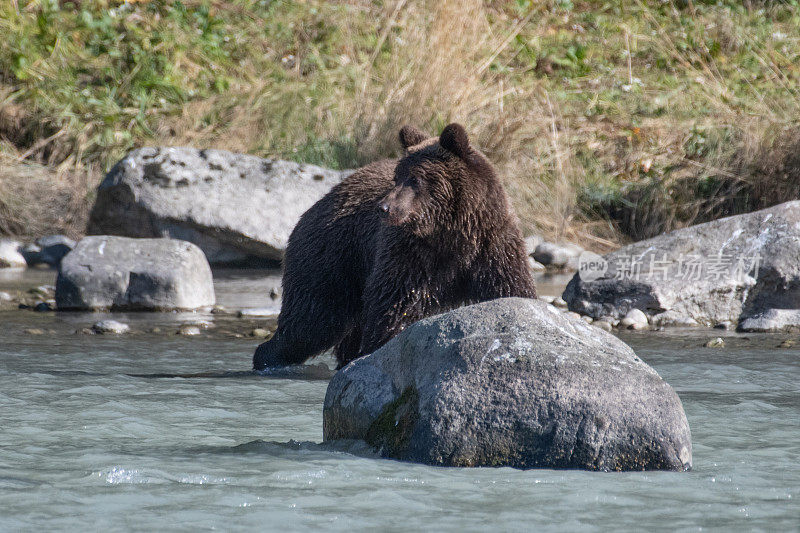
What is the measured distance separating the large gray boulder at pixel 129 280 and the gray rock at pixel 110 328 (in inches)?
43.1

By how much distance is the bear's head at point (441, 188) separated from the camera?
5.38m

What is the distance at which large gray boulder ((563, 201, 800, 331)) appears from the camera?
8.14 metres

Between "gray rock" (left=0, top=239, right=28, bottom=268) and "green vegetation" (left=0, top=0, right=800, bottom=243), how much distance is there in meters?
0.77

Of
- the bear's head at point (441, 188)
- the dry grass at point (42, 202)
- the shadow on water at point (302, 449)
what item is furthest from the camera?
the dry grass at point (42, 202)

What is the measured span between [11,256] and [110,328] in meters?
4.90

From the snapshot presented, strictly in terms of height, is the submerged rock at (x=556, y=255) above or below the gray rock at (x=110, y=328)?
above

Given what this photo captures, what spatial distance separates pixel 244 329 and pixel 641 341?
2.89 meters

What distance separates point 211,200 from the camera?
11.7m

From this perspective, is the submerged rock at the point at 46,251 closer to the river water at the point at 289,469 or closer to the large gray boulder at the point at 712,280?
the river water at the point at 289,469

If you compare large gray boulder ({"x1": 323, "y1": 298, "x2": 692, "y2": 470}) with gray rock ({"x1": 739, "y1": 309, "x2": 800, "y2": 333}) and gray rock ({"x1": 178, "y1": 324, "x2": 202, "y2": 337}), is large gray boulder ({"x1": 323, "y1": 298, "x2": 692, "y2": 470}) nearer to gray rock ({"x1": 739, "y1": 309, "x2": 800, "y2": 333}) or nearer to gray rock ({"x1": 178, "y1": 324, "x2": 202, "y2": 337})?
gray rock ({"x1": 178, "y1": 324, "x2": 202, "y2": 337})

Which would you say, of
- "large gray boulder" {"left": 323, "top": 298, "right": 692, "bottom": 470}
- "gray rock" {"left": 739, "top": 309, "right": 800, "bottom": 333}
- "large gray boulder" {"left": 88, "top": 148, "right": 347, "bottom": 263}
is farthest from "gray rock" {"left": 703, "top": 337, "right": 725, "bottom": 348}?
"large gray boulder" {"left": 88, "top": 148, "right": 347, "bottom": 263}

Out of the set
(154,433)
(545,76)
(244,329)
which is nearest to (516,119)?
(545,76)

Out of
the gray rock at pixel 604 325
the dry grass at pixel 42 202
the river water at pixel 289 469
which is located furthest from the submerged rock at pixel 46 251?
the gray rock at pixel 604 325

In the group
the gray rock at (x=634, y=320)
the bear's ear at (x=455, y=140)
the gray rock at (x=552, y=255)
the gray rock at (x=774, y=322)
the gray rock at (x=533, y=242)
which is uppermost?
the bear's ear at (x=455, y=140)
